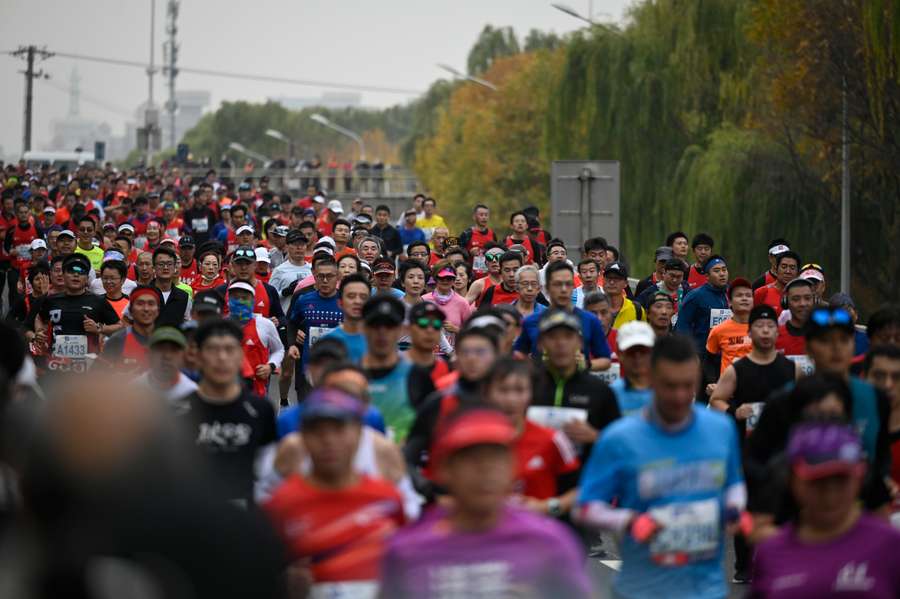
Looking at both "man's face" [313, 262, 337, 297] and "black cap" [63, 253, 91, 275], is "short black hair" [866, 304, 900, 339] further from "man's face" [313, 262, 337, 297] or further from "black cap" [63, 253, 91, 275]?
"black cap" [63, 253, 91, 275]

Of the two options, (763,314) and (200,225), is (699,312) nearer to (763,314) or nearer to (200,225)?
(763,314)

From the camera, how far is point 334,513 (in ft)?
20.8

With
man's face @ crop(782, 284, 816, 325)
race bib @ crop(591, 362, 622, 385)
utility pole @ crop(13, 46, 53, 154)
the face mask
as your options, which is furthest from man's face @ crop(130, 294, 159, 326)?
utility pole @ crop(13, 46, 53, 154)

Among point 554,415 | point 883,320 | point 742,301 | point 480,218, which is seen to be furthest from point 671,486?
point 480,218

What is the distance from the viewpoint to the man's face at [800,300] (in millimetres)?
12672

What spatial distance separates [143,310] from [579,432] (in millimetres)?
4718

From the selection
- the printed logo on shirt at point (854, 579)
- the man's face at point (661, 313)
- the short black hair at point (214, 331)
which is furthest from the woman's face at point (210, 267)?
the printed logo on shirt at point (854, 579)

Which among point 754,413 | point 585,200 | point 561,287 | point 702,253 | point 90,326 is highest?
point 585,200

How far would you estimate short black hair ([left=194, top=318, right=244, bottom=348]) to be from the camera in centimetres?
846

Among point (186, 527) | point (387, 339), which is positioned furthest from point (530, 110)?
point (186, 527)

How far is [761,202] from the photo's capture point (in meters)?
34.2

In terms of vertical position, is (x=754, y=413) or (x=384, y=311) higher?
(x=384, y=311)

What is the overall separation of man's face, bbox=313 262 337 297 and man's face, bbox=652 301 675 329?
2.56 m

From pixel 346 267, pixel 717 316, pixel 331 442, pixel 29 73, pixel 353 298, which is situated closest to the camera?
pixel 331 442
